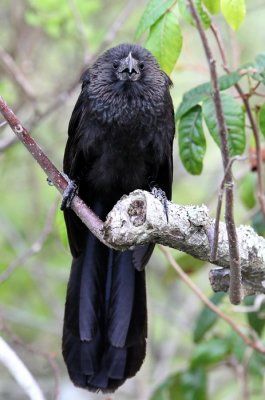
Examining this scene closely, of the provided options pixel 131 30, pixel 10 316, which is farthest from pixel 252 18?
pixel 10 316

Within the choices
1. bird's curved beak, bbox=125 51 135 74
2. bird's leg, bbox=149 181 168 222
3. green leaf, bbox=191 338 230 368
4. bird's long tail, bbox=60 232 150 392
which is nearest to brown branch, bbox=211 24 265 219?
bird's leg, bbox=149 181 168 222

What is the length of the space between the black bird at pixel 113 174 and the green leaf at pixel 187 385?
32cm

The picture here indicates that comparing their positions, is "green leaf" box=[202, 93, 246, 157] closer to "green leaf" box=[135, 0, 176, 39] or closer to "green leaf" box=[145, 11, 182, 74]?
"green leaf" box=[145, 11, 182, 74]

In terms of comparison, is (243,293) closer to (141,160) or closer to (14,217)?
(141,160)

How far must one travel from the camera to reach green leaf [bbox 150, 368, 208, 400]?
3.25 meters

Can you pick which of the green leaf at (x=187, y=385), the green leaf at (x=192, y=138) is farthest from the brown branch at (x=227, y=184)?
the green leaf at (x=187, y=385)

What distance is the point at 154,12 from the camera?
2.45 m

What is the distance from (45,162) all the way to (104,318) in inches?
38.0

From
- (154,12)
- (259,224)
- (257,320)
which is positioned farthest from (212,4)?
(257,320)

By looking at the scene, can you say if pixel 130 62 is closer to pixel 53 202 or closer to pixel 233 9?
pixel 233 9

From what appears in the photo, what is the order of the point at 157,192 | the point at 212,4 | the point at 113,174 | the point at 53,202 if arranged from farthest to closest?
the point at 53,202 < the point at 113,174 < the point at 157,192 < the point at 212,4

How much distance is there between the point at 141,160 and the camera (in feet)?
9.87

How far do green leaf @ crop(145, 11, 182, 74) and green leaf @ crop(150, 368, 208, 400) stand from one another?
1.45m

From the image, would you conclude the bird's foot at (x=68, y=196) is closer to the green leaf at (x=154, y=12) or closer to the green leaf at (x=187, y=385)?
the green leaf at (x=154, y=12)
